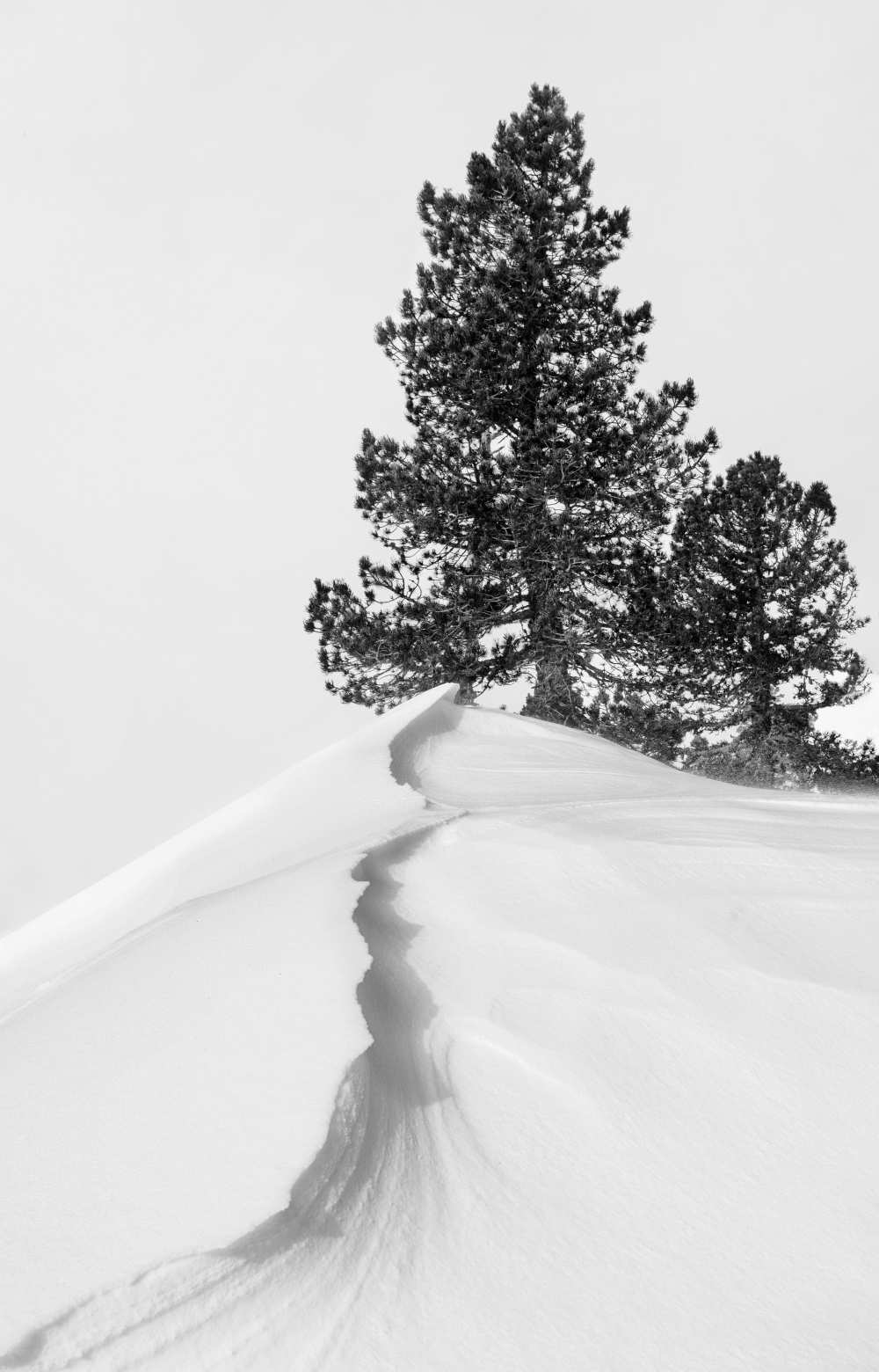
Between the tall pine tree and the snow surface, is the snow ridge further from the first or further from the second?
the tall pine tree

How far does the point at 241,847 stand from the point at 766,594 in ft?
42.9

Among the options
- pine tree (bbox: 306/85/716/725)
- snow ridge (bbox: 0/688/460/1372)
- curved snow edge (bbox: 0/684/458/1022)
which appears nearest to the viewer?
snow ridge (bbox: 0/688/460/1372)

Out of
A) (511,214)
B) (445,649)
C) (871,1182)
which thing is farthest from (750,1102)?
(511,214)

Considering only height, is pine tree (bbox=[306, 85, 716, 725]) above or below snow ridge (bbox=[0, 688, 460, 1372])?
above

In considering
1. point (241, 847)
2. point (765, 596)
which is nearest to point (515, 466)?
point (765, 596)

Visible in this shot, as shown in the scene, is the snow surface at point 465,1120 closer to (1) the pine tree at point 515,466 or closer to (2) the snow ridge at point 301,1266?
(2) the snow ridge at point 301,1266

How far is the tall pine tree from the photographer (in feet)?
48.3

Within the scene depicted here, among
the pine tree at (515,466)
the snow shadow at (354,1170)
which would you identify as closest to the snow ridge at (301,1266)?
the snow shadow at (354,1170)

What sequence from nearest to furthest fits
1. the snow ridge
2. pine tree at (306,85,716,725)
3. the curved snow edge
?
the snow ridge → the curved snow edge → pine tree at (306,85,716,725)

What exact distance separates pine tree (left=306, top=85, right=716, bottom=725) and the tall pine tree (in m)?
1.94

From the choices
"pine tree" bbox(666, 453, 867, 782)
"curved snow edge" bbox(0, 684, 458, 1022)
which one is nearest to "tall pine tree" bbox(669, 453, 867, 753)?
"pine tree" bbox(666, 453, 867, 782)

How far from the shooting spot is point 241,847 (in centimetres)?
291

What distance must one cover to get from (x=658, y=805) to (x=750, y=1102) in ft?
4.70

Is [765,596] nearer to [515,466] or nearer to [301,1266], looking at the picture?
[515,466]
